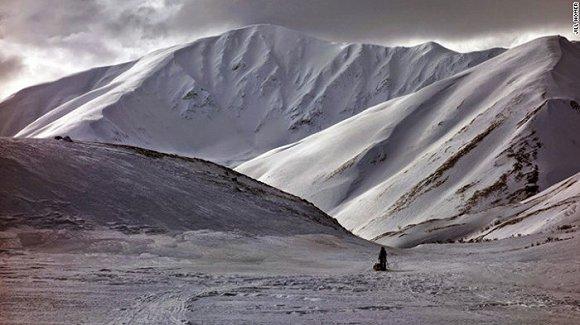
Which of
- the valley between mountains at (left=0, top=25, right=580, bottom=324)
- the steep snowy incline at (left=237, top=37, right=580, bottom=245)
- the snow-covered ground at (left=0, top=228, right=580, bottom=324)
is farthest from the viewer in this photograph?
the steep snowy incline at (left=237, top=37, right=580, bottom=245)

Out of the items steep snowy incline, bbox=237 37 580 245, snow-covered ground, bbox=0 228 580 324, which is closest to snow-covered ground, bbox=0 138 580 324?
snow-covered ground, bbox=0 228 580 324

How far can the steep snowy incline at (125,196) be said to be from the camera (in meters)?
32.8

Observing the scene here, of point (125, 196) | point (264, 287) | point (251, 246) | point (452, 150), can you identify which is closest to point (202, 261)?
point (251, 246)

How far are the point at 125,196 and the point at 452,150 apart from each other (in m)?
80.7

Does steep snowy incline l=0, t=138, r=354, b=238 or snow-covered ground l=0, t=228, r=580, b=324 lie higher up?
steep snowy incline l=0, t=138, r=354, b=238

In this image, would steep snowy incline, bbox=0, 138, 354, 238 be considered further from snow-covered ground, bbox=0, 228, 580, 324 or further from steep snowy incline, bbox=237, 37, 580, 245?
steep snowy incline, bbox=237, 37, 580, 245

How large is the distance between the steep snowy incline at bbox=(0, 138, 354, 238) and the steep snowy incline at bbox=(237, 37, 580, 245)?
27573 millimetres

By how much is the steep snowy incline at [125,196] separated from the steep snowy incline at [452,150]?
2757 centimetres

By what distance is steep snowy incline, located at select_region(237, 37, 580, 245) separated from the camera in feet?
295

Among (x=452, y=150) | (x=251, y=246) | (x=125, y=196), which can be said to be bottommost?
Answer: (x=251, y=246)

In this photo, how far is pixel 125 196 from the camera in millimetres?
37969

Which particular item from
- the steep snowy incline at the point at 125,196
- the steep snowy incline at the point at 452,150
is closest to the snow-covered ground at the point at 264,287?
the steep snowy incline at the point at 125,196

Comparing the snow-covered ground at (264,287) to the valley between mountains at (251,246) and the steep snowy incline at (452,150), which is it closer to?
the valley between mountains at (251,246)

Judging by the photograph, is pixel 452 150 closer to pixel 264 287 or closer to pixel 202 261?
pixel 202 261
